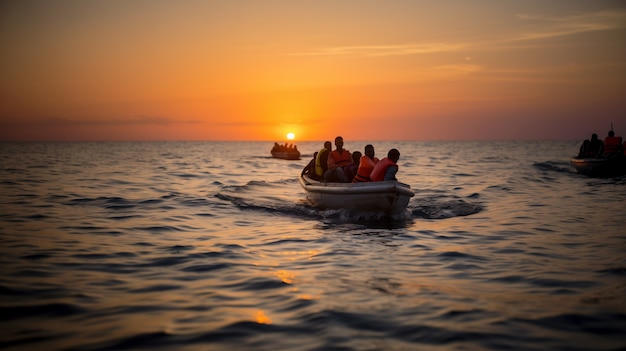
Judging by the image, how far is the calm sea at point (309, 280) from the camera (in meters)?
6.15

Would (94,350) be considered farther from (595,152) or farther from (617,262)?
(595,152)

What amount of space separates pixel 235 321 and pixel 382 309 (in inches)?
78.9

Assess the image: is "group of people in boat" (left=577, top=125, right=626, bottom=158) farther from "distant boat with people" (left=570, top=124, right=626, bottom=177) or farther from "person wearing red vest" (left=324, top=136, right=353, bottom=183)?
"person wearing red vest" (left=324, top=136, right=353, bottom=183)

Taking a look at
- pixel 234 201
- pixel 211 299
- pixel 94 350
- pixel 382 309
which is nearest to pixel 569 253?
pixel 382 309

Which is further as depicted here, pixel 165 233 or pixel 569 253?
pixel 165 233

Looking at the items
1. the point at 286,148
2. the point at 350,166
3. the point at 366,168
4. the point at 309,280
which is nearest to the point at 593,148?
the point at 350,166

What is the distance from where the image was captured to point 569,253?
11.1m

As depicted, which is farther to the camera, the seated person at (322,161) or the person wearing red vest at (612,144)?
the person wearing red vest at (612,144)

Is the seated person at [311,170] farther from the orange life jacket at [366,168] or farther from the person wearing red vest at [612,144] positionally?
the person wearing red vest at [612,144]

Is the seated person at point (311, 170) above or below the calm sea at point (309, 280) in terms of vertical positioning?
above

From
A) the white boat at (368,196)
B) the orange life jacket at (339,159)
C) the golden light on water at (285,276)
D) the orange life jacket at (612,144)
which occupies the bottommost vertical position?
the golden light on water at (285,276)

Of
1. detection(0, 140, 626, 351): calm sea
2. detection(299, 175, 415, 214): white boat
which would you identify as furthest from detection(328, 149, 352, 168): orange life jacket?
detection(0, 140, 626, 351): calm sea

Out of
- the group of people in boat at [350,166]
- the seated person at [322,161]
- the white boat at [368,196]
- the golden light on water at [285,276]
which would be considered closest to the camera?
the golden light on water at [285,276]

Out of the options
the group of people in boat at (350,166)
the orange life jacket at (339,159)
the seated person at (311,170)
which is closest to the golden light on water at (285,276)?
the group of people in boat at (350,166)
